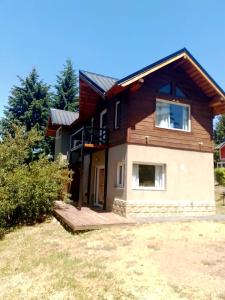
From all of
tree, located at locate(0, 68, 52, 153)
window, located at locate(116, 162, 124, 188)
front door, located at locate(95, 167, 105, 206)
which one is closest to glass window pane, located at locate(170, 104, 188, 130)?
window, located at locate(116, 162, 124, 188)

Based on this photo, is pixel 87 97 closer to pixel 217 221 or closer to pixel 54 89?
pixel 217 221

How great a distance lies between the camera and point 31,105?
31.5 m

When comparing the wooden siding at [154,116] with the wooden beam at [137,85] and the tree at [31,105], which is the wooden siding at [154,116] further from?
the tree at [31,105]

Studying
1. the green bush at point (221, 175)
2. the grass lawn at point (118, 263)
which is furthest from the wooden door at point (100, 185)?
the green bush at point (221, 175)

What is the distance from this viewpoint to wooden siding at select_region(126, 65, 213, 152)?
12602 mm

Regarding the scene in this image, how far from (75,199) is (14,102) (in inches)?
716

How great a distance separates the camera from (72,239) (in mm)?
9344

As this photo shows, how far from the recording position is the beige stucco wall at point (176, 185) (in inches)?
481

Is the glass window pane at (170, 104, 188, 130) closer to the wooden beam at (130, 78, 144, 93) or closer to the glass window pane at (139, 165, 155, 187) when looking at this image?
the wooden beam at (130, 78, 144, 93)

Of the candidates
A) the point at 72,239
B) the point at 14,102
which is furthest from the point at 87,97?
the point at 14,102

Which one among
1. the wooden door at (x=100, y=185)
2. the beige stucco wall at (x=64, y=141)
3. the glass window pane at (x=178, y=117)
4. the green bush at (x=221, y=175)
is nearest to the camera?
the glass window pane at (x=178, y=117)

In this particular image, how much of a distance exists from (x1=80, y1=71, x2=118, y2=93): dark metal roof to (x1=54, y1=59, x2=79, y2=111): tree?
18.7 metres

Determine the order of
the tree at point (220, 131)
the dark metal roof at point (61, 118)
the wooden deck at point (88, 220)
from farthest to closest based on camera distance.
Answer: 1. the tree at point (220, 131)
2. the dark metal roof at point (61, 118)
3. the wooden deck at point (88, 220)

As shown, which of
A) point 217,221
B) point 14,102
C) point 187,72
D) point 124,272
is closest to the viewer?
point 124,272
